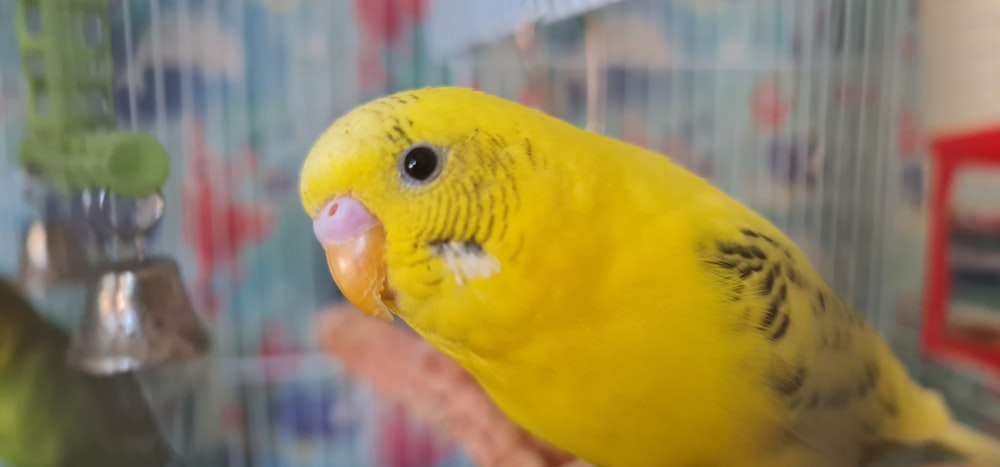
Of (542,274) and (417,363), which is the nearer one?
(542,274)

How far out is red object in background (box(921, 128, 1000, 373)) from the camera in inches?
13.8

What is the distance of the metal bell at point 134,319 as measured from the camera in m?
0.79

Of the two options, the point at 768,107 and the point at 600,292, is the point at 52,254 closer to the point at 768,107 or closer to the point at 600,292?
the point at 600,292

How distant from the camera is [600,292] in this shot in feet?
1.34

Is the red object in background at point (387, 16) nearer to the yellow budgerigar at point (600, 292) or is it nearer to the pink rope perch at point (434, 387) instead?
the pink rope perch at point (434, 387)

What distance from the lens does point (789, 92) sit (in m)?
0.68

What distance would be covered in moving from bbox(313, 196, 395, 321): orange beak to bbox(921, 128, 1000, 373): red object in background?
31cm

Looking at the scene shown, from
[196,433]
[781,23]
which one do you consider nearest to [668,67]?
[781,23]

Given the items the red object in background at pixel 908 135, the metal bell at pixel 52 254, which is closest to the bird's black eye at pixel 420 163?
the red object in background at pixel 908 135

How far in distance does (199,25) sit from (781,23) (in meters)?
0.72

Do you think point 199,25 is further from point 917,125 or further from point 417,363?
point 917,125

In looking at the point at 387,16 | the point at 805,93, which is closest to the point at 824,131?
the point at 805,93

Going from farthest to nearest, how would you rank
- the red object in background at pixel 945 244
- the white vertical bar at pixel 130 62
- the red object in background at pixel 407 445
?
1. the red object in background at pixel 407 445
2. the white vertical bar at pixel 130 62
3. the red object in background at pixel 945 244

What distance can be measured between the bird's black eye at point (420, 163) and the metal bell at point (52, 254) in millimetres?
714
